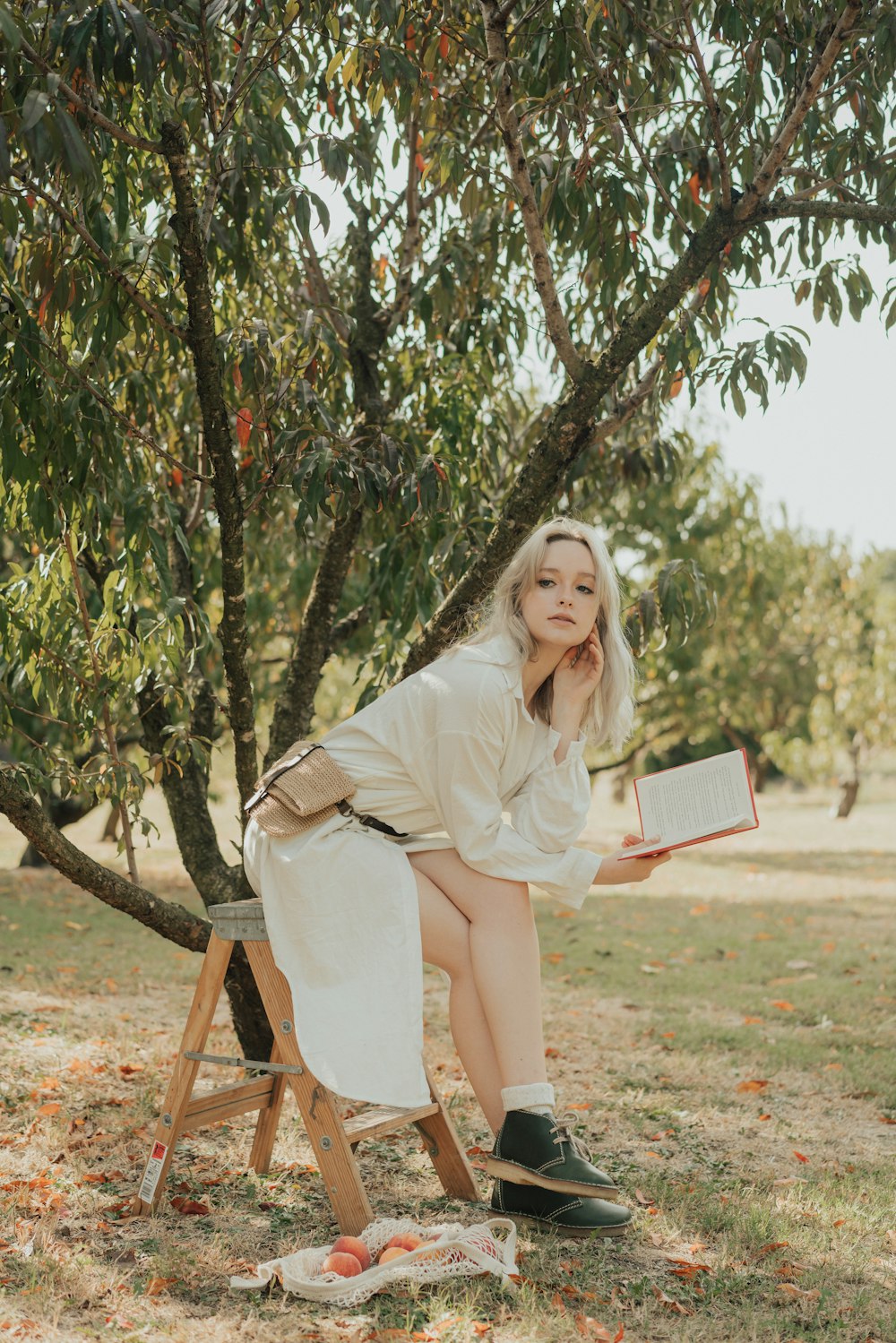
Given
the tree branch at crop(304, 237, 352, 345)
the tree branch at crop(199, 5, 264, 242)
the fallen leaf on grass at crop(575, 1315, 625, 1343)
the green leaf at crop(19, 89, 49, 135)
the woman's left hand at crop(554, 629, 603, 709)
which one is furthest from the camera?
the tree branch at crop(304, 237, 352, 345)

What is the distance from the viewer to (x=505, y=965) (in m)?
2.65

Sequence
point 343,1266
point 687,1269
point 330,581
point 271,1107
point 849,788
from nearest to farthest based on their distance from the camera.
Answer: point 343,1266, point 687,1269, point 271,1107, point 330,581, point 849,788

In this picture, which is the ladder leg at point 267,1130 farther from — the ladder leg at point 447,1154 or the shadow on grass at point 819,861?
the shadow on grass at point 819,861

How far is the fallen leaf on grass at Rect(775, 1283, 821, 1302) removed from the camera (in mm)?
2410

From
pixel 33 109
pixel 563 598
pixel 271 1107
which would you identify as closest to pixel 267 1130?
pixel 271 1107

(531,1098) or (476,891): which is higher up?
(476,891)

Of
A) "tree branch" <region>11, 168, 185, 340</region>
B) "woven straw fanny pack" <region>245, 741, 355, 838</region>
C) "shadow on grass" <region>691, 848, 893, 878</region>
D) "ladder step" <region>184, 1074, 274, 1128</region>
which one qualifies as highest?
"tree branch" <region>11, 168, 185, 340</region>

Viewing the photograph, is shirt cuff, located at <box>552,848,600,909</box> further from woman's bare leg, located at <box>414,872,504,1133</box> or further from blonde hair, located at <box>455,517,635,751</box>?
blonde hair, located at <box>455,517,635,751</box>

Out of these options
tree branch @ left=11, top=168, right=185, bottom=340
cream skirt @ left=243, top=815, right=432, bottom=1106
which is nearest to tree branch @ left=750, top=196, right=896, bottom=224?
tree branch @ left=11, top=168, right=185, bottom=340

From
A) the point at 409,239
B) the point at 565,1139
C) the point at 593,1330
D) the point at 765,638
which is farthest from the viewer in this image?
the point at 765,638

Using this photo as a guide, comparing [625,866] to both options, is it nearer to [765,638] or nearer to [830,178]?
[830,178]

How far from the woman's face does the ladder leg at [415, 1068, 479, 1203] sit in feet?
3.77

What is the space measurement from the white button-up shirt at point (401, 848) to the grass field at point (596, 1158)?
1.54 ft

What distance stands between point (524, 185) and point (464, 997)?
2.09 metres
